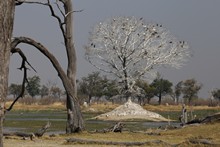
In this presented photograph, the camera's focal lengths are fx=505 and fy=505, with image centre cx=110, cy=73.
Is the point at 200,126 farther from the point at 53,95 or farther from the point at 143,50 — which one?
the point at 53,95

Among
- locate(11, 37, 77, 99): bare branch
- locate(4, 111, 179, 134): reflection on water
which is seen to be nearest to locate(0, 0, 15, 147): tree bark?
locate(11, 37, 77, 99): bare branch

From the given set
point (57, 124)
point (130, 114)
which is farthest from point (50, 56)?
point (130, 114)

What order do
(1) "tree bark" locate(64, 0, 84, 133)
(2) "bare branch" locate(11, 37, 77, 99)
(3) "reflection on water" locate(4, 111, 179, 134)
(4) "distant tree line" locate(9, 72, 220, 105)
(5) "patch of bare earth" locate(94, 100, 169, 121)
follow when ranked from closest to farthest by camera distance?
(2) "bare branch" locate(11, 37, 77, 99)
(1) "tree bark" locate(64, 0, 84, 133)
(3) "reflection on water" locate(4, 111, 179, 134)
(5) "patch of bare earth" locate(94, 100, 169, 121)
(4) "distant tree line" locate(9, 72, 220, 105)

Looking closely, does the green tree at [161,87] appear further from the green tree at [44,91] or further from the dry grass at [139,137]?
the dry grass at [139,137]

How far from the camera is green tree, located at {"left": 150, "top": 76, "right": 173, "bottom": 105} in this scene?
103 meters

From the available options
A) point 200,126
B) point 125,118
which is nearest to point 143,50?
point 125,118

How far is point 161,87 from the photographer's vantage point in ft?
342

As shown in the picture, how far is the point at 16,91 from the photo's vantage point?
366 ft

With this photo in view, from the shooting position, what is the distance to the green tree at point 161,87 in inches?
4051

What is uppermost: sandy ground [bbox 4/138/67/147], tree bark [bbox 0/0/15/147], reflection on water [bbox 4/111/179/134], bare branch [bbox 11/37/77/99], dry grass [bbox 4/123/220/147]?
bare branch [bbox 11/37/77/99]

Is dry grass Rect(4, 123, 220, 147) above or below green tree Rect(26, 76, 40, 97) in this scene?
below

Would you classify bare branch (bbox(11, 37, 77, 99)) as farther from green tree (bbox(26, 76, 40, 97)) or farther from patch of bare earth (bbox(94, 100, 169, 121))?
green tree (bbox(26, 76, 40, 97))

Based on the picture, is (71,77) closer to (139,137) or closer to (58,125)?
(139,137)

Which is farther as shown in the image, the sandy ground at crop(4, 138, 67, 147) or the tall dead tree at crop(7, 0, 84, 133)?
the tall dead tree at crop(7, 0, 84, 133)
